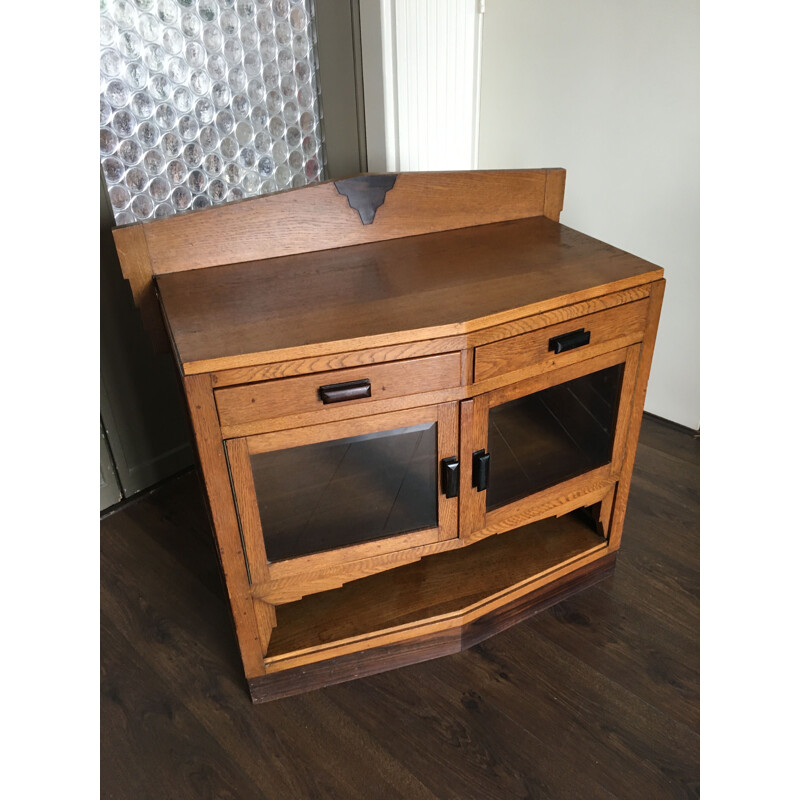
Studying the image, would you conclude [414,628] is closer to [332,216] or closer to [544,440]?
[544,440]

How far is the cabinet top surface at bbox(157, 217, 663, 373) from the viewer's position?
1.05m

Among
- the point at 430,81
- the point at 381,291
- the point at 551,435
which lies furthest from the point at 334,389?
the point at 430,81

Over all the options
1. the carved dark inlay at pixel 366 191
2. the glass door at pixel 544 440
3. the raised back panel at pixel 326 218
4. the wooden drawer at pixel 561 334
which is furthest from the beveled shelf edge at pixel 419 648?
the carved dark inlay at pixel 366 191

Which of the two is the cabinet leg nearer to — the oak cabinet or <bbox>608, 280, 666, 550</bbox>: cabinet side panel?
the oak cabinet

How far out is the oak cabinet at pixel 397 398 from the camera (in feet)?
3.52

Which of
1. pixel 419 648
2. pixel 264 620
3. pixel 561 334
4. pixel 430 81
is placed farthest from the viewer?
pixel 430 81

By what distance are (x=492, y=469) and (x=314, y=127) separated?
1060 mm

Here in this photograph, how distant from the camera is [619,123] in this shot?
185 cm

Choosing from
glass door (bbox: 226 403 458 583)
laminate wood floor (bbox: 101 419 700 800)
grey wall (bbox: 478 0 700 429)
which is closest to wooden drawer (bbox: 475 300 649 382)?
glass door (bbox: 226 403 458 583)

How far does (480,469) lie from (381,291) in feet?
1.22

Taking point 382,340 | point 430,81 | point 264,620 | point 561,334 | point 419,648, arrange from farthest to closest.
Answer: point 430,81 < point 419,648 < point 264,620 < point 561,334 < point 382,340

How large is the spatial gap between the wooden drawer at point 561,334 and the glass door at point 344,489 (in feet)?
0.36

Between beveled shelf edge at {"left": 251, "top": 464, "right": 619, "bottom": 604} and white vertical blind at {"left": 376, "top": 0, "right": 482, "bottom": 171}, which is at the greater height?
white vertical blind at {"left": 376, "top": 0, "right": 482, "bottom": 171}

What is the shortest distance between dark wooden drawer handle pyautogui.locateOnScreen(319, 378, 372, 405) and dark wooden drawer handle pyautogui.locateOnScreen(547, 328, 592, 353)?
35 centimetres
